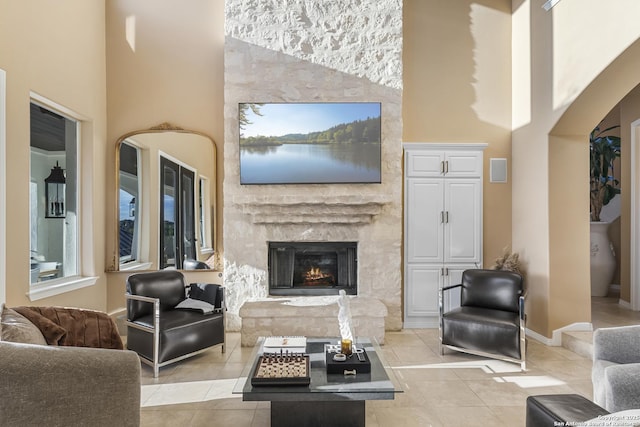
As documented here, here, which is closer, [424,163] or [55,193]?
[55,193]

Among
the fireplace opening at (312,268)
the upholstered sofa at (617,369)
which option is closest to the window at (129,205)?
the fireplace opening at (312,268)

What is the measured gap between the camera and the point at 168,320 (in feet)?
12.8

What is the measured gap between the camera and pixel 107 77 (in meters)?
5.34

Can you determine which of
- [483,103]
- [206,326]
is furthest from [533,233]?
[206,326]

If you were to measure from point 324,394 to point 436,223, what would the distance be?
335 cm

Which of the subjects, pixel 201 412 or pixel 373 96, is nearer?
pixel 201 412

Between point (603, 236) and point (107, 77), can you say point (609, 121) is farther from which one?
point (107, 77)

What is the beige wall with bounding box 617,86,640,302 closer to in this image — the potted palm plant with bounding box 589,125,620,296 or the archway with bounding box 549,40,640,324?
the potted palm plant with bounding box 589,125,620,296

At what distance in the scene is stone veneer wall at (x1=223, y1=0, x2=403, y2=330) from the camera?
201 inches

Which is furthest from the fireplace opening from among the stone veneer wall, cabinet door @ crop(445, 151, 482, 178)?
cabinet door @ crop(445, 151, 482, 178)

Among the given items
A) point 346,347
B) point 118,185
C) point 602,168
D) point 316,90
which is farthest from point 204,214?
point 602,168

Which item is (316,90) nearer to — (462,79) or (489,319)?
(462,79)

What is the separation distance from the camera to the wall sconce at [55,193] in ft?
14.2

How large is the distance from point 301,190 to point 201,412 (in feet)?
9.06
